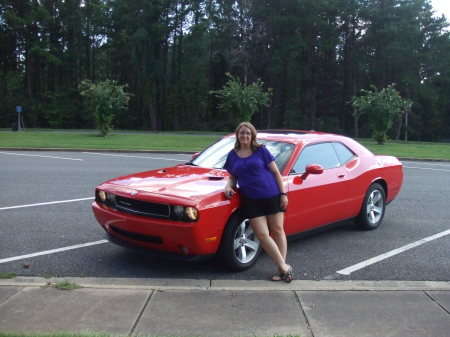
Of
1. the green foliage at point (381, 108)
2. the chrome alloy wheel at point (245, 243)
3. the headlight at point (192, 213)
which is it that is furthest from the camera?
the green foliage at point (381, 108)

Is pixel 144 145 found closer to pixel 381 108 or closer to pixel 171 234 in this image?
pixel 381 108

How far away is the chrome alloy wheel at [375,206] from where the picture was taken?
6789 mm

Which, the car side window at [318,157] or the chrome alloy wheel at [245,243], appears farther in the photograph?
the car side window at [318,157]

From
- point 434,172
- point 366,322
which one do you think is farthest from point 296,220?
point 434,172

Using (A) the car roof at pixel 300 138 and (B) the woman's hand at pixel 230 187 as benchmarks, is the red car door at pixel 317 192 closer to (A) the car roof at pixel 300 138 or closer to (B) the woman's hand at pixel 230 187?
(A) the car roof at pixel 300 138

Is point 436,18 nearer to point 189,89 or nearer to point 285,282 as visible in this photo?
point 189,89

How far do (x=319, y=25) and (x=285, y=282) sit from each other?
173 feet

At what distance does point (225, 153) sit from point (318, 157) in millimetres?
1171

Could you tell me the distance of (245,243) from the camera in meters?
4.95

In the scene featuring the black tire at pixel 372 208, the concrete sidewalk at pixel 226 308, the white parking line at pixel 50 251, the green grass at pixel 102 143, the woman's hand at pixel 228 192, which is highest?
the woman's hand at pixel 228 192

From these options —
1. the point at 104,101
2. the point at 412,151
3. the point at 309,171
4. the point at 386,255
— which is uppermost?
the point at 104,101

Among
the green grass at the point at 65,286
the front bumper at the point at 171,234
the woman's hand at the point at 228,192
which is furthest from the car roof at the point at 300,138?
the green grass at the point at 65,286

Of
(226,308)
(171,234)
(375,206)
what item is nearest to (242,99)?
(375,206)

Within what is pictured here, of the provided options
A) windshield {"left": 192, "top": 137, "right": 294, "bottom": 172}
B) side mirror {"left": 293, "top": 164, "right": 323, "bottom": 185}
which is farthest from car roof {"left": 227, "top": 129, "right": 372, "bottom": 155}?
side mirror {"left": 293, "top": 164, "right": 323, "bottom": 185}
